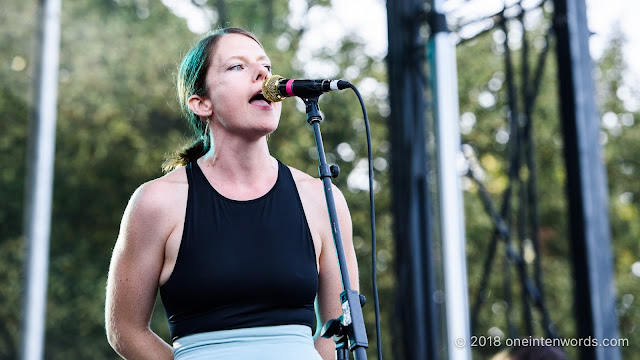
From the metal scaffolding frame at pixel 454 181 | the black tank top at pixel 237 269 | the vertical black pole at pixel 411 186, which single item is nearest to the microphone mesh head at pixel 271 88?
the black tank top at pixel 237 269

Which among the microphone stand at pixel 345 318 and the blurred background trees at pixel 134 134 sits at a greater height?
the blurred background trees at pixel 134 134

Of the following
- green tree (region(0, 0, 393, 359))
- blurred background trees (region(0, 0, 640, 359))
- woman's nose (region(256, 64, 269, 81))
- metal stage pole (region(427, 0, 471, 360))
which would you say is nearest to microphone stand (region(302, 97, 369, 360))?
woman's nose (region(256, 64, 269, 81))

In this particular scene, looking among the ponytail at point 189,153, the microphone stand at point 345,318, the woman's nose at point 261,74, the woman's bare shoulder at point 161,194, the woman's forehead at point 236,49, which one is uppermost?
the woman's forehead at point 236,49

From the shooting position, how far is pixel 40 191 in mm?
5117

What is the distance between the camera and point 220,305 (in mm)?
1685

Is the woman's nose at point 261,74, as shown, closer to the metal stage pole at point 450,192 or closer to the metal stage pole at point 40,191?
the metal stage pole at point 450,192

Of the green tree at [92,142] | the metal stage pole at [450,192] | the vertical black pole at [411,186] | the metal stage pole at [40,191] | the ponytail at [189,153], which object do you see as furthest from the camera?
the green tree at [92,142]

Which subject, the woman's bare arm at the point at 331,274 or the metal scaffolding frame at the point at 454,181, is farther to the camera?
the metal scaffolding frame at the point at 454,181

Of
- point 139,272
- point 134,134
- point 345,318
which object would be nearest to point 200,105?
point 139,272

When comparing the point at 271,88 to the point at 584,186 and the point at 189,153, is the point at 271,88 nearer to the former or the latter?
the point at 189,153

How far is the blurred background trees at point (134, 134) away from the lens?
378 inches

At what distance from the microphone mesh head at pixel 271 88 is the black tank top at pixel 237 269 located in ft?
0.82

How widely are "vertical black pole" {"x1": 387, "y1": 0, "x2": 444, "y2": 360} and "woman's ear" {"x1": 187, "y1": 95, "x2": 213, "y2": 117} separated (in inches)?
103

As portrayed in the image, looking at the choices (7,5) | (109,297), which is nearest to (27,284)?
(109,297)
